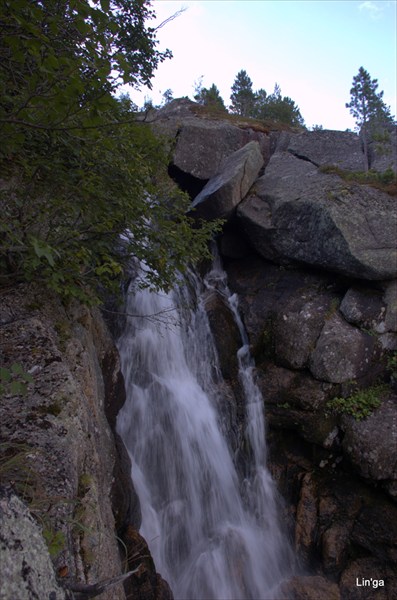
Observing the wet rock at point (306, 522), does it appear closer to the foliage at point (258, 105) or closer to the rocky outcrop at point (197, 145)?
the rocky outcrop at point (197, 145)

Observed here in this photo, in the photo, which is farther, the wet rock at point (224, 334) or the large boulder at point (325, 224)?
the wet rock at point (224, 334)

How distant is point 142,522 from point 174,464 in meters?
1.08

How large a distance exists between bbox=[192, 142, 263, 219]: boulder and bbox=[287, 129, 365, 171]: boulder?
2602mm

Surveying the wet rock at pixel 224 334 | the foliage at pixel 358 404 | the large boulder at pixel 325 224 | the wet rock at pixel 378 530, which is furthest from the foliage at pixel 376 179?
the wet rock at pixel 378 530

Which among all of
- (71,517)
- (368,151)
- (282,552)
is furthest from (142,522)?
(368,151)

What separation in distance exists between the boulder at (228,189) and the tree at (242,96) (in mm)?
18465

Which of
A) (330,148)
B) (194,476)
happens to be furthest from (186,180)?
(194,476)

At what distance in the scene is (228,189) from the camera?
32.7 feet

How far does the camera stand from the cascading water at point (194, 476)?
5.89 meters

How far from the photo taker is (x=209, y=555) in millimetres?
6016

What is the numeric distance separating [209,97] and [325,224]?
63.7 feet

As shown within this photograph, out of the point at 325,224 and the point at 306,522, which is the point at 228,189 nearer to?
the point at 325,224

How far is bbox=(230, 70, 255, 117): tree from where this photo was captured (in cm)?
2717

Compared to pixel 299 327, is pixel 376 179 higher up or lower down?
higher up
